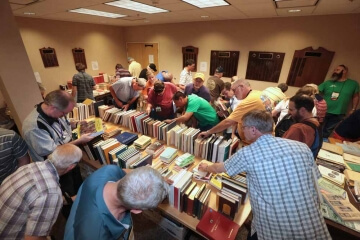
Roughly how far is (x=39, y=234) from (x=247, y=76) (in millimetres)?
5318

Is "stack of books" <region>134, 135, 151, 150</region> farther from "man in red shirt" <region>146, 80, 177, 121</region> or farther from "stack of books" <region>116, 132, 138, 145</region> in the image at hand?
"man in red shirt" <region>146, 80, 177, 121</region>

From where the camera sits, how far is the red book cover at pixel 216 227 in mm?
1188

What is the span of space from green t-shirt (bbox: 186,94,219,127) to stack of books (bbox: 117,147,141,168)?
1.06 metres

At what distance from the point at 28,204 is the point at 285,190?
1.68 m

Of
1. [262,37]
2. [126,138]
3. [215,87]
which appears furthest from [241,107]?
[262,37]

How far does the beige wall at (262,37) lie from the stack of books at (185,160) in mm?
4050

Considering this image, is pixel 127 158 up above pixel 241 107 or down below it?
below

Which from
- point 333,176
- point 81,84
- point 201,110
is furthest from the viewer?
point 81,84

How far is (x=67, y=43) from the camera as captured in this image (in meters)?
5.42

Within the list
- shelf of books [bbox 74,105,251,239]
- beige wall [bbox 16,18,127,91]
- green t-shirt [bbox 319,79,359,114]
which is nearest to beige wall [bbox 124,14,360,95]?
green t-shirt [bbox 319,79,359,114]

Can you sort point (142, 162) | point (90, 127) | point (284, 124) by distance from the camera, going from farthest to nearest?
point (90, 127) → point (284, 124) → point (142, 162)

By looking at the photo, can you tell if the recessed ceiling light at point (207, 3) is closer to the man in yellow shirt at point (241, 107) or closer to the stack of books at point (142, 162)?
the man in yellow shirt at point (241, 107)

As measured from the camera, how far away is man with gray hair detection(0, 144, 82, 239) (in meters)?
1.06

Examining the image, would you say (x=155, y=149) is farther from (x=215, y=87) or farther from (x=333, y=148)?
(x=215, y=87)
